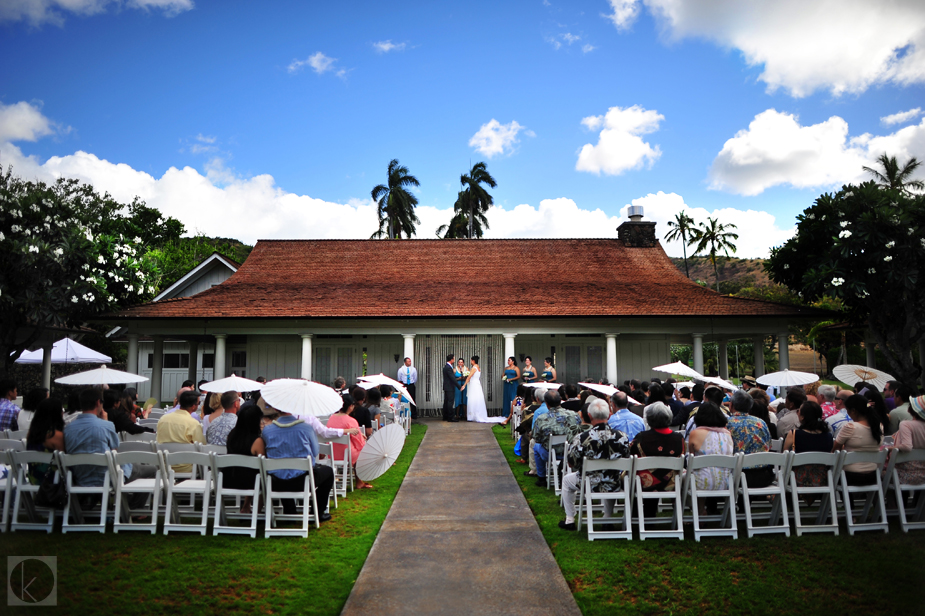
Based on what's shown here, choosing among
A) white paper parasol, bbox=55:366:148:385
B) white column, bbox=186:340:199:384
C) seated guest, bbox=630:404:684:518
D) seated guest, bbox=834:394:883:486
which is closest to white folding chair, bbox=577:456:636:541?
seated guest, bbox=630:404:684:518

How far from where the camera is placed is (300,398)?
21.4ft

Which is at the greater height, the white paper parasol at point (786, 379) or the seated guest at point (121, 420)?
the white paper parasol at point (786, 379)

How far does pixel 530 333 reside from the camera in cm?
1859

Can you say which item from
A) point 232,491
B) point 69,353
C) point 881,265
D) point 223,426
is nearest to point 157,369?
point 69,353

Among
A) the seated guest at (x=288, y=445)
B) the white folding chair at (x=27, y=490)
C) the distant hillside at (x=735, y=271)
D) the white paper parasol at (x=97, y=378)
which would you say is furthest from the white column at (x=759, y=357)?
the distant hillside at (x=735, y=271)

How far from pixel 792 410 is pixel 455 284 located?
1427cm

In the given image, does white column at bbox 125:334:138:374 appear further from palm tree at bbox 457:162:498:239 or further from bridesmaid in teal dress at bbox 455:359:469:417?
palm tree at bbox 457:162:498:239

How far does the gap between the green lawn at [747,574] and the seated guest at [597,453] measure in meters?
0.41

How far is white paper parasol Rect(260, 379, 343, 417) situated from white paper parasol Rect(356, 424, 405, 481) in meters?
1.27

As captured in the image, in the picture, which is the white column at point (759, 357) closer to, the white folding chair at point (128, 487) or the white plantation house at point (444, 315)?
the white plantation house at point (444, 315)

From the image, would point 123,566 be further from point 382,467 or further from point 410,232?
point 410,232

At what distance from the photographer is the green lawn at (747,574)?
14.9 ft

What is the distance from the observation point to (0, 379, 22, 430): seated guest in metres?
7.95

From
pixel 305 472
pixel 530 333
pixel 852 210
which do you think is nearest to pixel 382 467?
pixel 305 472
